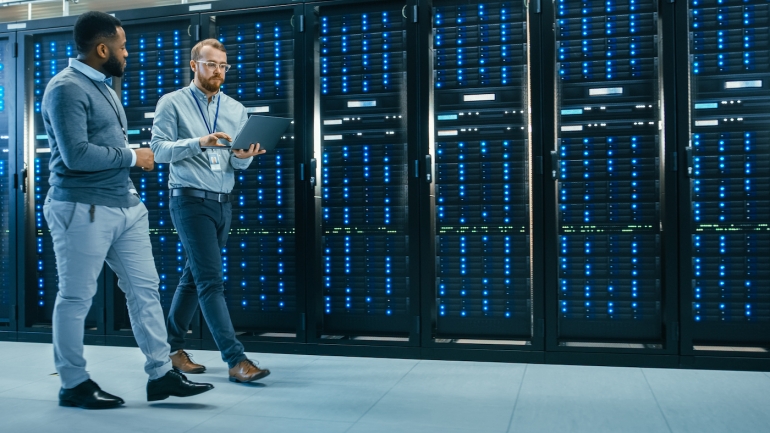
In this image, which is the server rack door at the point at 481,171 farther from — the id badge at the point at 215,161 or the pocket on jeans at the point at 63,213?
the pocket on jeans at the point at 63,213

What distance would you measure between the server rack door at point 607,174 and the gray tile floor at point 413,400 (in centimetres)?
35

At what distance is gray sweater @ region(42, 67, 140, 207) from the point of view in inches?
96.0

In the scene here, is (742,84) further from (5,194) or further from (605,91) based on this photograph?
(5,194)

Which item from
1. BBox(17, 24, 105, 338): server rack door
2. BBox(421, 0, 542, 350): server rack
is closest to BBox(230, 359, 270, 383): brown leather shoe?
BBox(421, 0, 542, 350): server rack

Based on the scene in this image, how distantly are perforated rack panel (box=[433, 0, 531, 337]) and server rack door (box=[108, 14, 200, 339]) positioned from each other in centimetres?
164

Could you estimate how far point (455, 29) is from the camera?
361 centimetres

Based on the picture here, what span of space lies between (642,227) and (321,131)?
6.21 ft

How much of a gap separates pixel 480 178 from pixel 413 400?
4.54 ft

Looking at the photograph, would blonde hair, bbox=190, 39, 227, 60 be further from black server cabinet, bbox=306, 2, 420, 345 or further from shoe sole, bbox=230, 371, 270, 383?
shoe sole, bbox=230, 371, 270, 383

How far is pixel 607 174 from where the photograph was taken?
11.2ft

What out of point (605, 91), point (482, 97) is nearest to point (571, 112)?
point (605, 91)

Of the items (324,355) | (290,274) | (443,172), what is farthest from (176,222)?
(443,172)

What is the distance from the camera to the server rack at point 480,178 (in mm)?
3521

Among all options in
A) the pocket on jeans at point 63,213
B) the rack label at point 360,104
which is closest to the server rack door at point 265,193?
the rack label at point 360,104
